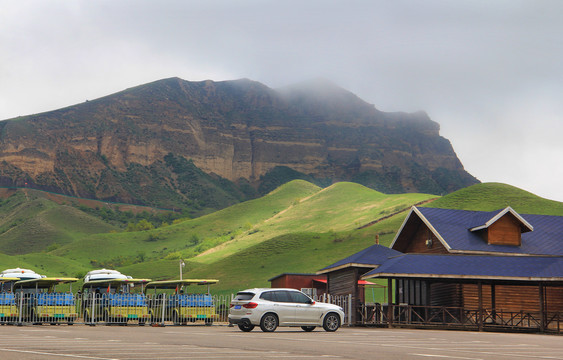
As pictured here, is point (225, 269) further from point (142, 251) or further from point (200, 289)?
point (142, 251)

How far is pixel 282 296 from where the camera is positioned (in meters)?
29.5

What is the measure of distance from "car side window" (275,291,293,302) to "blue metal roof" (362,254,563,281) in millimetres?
8479

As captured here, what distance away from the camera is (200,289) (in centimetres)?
8575

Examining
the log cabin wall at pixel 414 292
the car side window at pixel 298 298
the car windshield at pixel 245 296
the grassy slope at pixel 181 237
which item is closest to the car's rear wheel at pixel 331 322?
the car side window at pixel 298 298

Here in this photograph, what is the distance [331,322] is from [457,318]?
12977 mm

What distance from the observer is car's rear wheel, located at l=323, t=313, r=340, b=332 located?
98.4ft

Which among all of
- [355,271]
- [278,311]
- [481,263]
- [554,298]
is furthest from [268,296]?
[554,298]

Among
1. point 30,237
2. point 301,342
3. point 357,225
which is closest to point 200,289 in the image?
point 357,225

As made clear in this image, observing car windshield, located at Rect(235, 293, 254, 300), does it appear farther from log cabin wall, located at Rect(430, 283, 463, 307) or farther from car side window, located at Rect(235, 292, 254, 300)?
log cabin wall, located at Rect(430, 283, 463, 307)

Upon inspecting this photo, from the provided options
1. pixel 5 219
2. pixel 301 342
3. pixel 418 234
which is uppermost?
pixel 5 219

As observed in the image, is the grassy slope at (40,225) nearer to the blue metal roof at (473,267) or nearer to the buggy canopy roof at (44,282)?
the buggy canopy roof at (44,282)

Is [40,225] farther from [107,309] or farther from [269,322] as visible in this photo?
[269,322]

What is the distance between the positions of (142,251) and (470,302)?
115987 millimetres

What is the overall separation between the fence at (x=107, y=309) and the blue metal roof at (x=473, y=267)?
30.2ft
